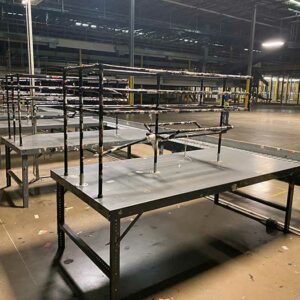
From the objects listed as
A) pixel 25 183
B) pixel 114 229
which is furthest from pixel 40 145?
pixel 114 229

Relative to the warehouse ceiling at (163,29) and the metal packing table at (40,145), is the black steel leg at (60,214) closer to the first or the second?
the metal packing table at (40,145)

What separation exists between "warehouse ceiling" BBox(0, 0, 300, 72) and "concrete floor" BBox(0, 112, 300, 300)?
1022 centimetres

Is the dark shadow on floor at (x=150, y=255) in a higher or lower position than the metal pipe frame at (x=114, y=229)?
lower

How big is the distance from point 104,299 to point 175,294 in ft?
1.43

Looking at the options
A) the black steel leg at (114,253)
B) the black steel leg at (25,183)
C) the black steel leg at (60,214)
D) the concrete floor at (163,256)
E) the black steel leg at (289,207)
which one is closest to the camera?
the black steel leg at (114,253)

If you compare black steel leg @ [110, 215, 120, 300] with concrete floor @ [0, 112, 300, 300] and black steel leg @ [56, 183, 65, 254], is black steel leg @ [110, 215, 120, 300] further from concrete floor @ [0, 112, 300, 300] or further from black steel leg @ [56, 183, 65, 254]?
black steel leg @ [56, 183, 65, 254]

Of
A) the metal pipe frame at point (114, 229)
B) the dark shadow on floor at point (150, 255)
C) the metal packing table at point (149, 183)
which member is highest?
the metal packing table at point (149, 183)

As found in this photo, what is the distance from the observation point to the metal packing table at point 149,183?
1.71 m

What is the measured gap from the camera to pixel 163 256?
2332 mm

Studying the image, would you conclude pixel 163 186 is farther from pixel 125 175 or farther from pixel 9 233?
pixel 9 233

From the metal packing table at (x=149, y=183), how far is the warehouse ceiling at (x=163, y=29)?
1042 centimetres

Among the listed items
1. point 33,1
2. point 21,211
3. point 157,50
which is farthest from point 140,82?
point 21,211

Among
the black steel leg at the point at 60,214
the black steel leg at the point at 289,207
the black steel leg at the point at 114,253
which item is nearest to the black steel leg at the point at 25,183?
the black steel leg at the point at 60,214

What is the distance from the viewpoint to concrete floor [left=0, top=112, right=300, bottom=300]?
1930 millimetres
